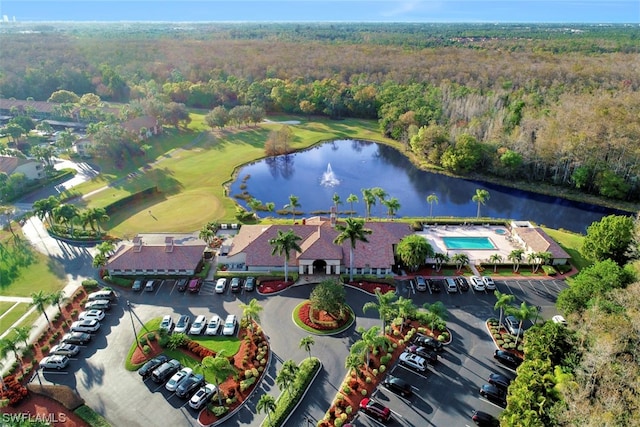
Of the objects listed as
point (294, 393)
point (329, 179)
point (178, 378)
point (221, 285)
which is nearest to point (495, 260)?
point (294, 393)

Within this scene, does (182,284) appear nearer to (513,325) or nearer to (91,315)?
(91,315)

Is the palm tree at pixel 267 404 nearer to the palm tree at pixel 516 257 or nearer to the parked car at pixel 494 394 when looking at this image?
the parked car at pixel 494 394

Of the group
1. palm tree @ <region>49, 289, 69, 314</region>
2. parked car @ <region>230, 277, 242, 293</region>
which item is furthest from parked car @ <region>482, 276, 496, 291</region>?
palm tree @ <region>49, 289, 69, 314</region>

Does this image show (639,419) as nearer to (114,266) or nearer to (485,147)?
(114,266)

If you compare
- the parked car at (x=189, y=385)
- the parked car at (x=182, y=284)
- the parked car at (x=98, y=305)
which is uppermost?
the parked car at (x=189, y=385)

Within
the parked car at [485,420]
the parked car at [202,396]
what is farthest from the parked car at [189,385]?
the parked car at [485,420]

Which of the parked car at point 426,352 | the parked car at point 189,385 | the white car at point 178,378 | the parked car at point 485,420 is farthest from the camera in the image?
the parked car at point 426,352

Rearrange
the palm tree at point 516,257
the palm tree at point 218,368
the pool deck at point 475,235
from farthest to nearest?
the pool deck at point 475,235 < the palm tree at point 516,257 < the palm tree at point 218,368
